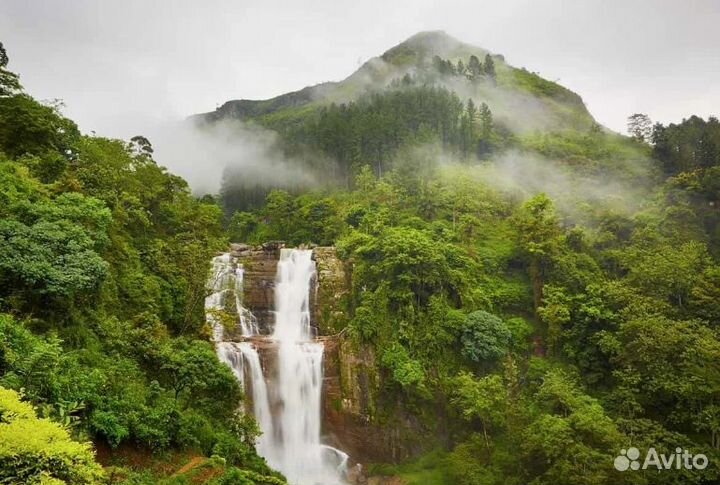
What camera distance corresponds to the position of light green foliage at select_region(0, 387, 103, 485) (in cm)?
731

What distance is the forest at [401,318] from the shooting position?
1420cm

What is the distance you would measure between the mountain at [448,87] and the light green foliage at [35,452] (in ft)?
257

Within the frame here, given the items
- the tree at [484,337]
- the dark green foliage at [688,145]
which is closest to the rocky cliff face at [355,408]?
the tree at [484,337]

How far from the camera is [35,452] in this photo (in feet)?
24.6

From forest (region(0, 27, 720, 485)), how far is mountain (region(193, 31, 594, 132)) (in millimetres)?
34731

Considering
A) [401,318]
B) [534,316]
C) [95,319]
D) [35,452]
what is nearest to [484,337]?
[401,318]

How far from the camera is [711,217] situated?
119 feet

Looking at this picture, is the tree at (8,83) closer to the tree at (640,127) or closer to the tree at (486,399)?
the tree at (486,399)

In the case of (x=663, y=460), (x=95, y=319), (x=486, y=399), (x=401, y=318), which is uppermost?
(x=95, y=319)

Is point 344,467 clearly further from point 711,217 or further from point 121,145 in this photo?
point 711,217

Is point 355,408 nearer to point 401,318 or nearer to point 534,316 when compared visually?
point 401,318

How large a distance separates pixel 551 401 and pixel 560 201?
30.3m

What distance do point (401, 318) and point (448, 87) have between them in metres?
66.0

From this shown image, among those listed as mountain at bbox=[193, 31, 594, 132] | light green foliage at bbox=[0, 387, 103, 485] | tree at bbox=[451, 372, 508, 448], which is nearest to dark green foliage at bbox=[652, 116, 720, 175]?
mountain at bbox=[193, 31, 594, 132]
